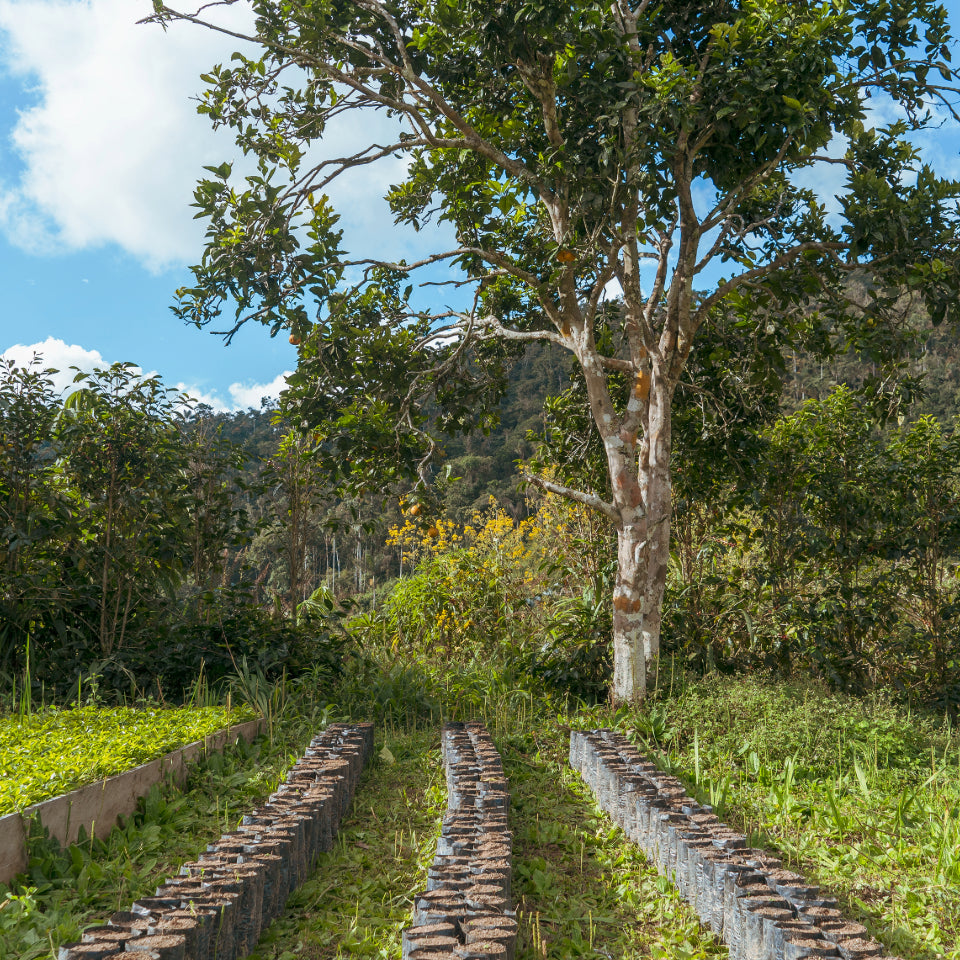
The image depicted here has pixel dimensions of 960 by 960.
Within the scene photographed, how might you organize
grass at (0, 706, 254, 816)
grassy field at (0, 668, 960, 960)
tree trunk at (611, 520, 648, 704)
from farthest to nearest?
tree trunk at (611, 520, 648, 704), grass at (0, 706, 254, 816), grassy field at (0, 668, 960, 960)

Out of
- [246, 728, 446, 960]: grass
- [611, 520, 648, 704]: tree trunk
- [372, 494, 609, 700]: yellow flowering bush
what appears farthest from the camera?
[372, 494, 609, 700]: yellow flowering bush

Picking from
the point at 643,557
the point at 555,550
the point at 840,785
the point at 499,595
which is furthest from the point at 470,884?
the point at 555,550

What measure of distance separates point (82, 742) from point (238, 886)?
5.85 feet

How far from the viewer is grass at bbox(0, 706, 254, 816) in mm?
3082

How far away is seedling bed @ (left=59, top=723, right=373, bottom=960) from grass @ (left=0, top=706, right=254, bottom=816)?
0.72 meters

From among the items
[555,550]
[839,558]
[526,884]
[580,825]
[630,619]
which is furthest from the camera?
[555,550]

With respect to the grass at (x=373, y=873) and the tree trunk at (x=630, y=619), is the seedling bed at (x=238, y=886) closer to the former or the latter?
the grass at (x=373, y=873)

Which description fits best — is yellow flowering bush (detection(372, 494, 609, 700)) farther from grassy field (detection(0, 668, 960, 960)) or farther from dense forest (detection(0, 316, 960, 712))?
grassy field (detection(0, 668, 960, 960))

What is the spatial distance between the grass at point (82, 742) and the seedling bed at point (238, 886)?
0.72 m

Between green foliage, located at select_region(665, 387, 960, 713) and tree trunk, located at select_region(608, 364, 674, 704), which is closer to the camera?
tree trunk, located at select_region(608, 364, 674, 704)

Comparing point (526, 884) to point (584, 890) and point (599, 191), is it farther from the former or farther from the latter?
point (599, 191)

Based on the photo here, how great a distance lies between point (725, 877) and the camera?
8.40 feet

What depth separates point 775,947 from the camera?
222 cm

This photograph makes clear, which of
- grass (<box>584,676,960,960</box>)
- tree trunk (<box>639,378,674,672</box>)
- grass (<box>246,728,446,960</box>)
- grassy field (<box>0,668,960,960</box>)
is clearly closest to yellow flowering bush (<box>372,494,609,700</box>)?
tree trunk (<box>639,378,674,672</box>)
